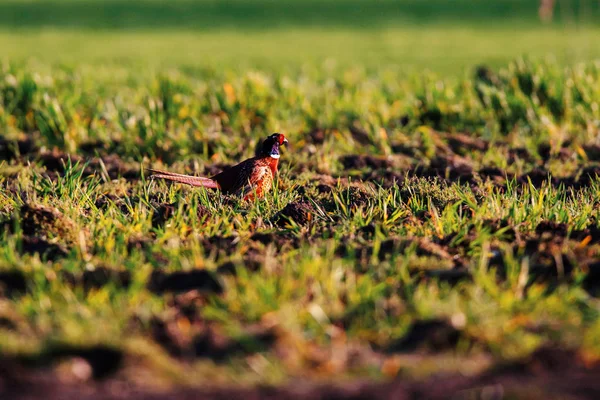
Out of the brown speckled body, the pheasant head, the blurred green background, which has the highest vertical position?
the pheasant head

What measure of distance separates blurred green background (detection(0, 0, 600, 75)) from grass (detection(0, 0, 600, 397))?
13.0ft

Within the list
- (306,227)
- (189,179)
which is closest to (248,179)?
(189,179)

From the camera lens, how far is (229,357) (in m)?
3.08

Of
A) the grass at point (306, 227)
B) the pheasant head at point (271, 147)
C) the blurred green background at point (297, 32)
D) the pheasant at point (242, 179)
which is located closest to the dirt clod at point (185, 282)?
the grass at point (306, 227)

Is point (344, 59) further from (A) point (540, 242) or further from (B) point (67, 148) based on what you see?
(A) point (540, 242)

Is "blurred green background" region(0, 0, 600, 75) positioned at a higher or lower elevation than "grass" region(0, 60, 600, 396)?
lower

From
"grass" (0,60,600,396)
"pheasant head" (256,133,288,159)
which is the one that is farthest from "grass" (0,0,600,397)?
"pheasant head" (256,133,288,159)

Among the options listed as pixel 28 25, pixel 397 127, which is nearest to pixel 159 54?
pixel 28 25

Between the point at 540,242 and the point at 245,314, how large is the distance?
1655mm

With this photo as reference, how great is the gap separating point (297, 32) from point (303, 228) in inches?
686

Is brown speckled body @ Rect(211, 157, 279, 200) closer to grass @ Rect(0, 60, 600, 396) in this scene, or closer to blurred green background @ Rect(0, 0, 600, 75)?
grass @ Rect(0, 60, 600, 396)

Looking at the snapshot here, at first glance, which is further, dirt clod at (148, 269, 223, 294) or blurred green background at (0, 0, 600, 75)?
blurred green background at (0, 0, 600, 75)

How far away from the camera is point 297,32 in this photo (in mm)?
21438

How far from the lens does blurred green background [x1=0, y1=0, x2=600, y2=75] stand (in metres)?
15.3
